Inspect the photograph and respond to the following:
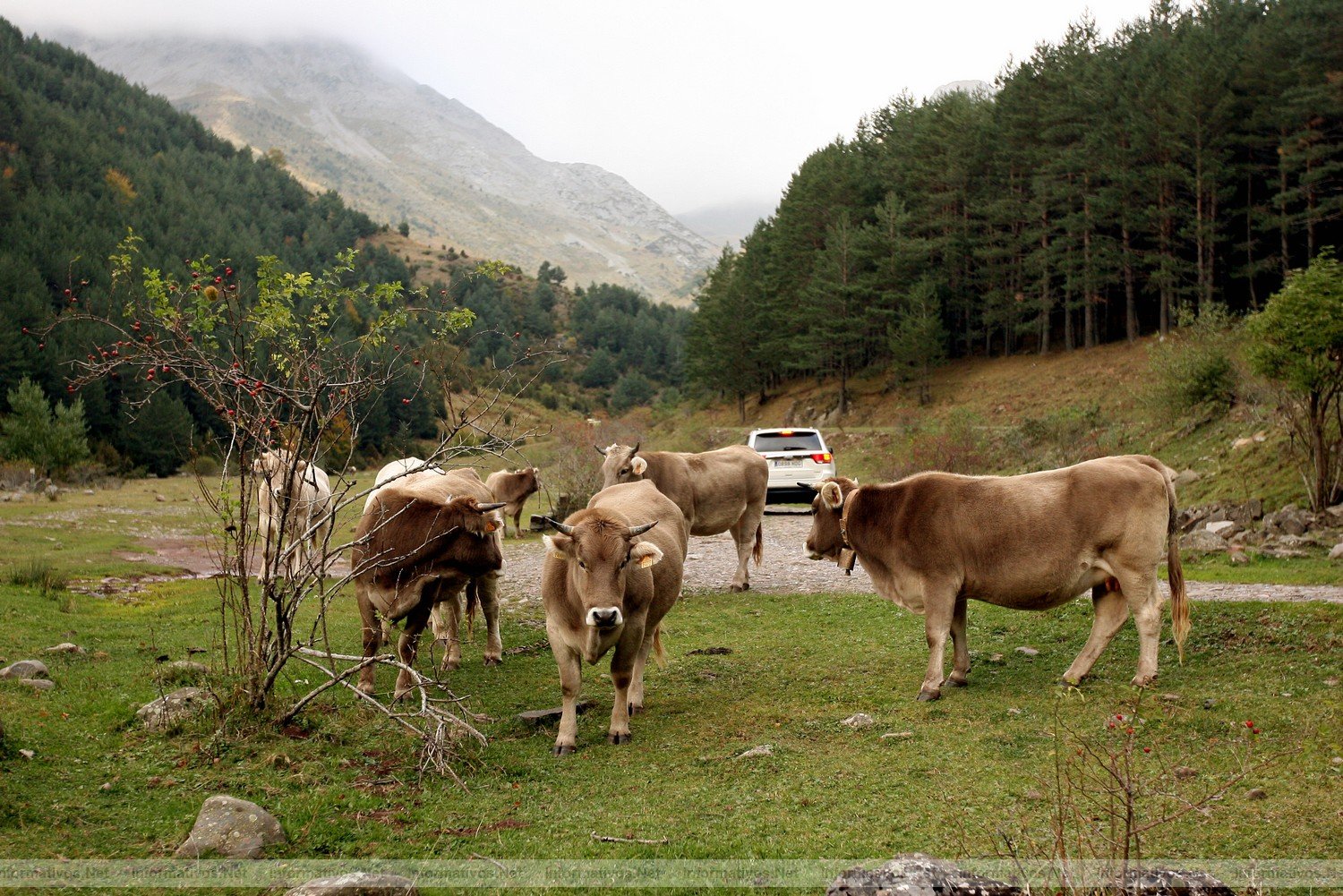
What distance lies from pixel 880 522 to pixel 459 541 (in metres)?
4.50

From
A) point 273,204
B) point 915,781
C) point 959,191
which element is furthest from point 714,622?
point 273,204

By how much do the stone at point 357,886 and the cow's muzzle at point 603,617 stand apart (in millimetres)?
2805

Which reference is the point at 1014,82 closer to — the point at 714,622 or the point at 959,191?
the point at 959,191

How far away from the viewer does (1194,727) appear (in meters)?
7.28

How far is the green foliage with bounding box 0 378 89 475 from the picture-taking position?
42562 millimetres

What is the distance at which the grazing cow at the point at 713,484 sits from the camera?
52.3 feet

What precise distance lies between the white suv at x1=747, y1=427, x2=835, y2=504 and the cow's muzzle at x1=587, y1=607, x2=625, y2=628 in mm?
19432

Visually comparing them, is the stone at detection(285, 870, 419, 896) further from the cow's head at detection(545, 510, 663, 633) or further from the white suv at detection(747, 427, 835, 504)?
the white suv at detection(747, 427, 835, 504)

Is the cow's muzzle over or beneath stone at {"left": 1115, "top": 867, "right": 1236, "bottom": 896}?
over

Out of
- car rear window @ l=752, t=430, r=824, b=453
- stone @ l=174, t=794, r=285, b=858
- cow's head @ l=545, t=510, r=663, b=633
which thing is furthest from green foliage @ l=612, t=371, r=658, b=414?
stone @ l=174, t=794, r=285, b=858

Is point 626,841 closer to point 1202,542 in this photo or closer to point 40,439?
point 1202,542

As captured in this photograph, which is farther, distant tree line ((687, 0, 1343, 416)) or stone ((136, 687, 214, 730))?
distant tree line ((687, 0, 1343, 416))

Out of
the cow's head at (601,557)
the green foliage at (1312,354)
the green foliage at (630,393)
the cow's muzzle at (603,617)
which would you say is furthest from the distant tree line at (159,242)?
the cow's muzzle at (603,617)

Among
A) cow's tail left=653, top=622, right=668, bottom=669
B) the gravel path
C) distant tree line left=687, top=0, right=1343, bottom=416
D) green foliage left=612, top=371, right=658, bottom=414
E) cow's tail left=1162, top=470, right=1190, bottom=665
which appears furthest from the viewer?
green foliage left=612, top=371, right=658, bottom=414
